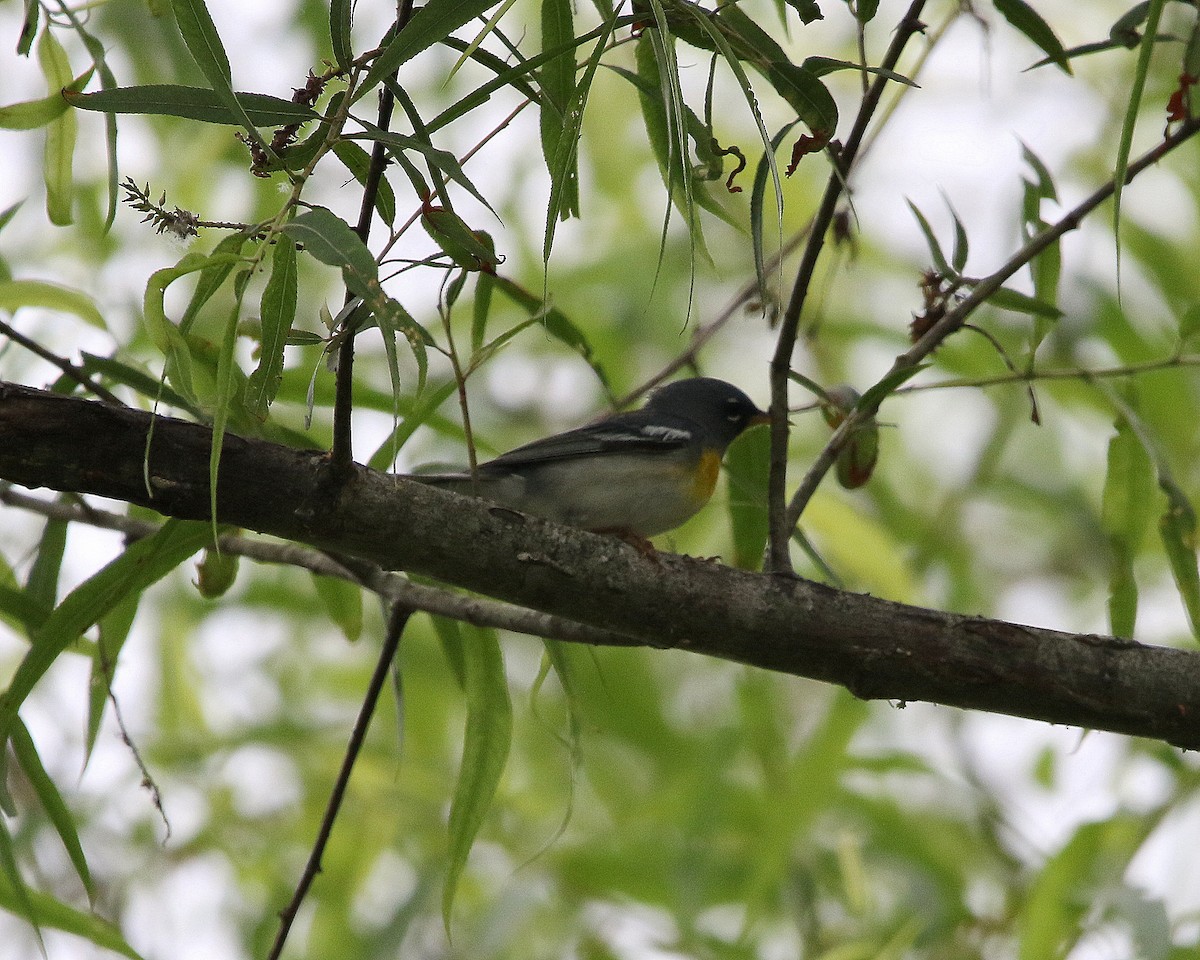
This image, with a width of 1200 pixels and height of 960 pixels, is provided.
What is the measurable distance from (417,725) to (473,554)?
3.36 m

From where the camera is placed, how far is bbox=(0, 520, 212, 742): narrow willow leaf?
2.61 meters

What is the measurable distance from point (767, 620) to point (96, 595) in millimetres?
1468

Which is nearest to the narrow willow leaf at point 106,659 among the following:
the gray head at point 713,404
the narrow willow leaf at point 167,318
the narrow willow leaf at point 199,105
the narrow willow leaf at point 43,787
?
the narrow willow leaf at point 43,787

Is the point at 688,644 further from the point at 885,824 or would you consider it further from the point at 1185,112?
the point at 885,824

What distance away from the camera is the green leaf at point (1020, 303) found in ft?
10.3

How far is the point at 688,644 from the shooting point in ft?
9.00

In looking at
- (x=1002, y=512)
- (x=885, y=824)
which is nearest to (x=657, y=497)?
(x=885, y=824)

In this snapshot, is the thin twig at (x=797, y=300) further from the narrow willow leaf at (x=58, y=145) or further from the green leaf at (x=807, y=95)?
the narrow willow leaf at (x=58, y=145)

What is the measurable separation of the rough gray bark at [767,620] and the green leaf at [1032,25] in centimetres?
143

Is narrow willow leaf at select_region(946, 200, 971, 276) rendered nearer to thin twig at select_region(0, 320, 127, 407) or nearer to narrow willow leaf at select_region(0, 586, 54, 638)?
thin twig at select_region(0, 320, 127, 407)

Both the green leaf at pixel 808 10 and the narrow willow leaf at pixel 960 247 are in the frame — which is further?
the narrow willow leaf at pixel 960 247

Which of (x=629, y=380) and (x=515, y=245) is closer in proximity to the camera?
(x=515, y=245)

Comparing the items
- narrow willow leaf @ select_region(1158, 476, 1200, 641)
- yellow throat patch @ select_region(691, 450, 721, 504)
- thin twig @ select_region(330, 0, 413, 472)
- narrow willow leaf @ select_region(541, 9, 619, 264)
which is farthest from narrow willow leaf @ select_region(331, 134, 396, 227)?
yellow throat patch @ select_region(691, 450, 721, 504)

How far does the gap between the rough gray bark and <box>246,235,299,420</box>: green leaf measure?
0.28 metres
